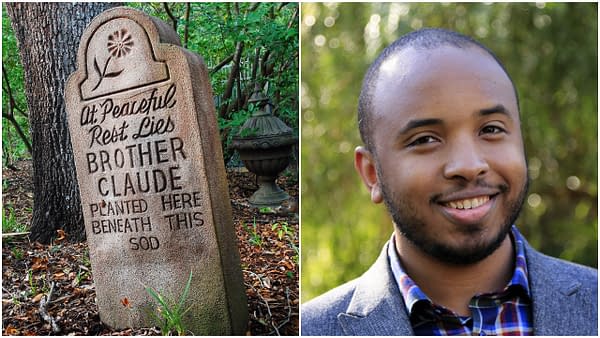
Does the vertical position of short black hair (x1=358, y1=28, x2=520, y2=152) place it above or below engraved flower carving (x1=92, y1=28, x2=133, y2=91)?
below

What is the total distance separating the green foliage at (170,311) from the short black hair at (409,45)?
45.3 inches

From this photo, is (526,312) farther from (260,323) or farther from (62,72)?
(62,72)

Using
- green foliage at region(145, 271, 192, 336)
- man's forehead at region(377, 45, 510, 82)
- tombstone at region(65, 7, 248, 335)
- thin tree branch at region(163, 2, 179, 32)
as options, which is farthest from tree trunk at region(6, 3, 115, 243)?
man's forehead at region(377, 45, 510, 82)

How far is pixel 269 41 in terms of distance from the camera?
2.84 metres

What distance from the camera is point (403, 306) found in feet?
4.47

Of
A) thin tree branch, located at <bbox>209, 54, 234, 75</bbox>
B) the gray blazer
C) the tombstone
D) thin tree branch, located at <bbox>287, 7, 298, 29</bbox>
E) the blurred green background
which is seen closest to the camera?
the gray blazer

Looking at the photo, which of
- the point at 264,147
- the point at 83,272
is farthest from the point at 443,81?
the point at 83,272

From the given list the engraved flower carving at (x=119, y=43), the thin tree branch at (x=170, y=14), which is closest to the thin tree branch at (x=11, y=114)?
the thin tree branch at (x=170, y=14)

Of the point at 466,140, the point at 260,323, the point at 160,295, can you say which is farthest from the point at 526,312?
the point at 160,295

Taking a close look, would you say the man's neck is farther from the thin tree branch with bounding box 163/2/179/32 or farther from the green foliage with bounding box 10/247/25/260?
the green foliage with bounding box 10/247/25/260

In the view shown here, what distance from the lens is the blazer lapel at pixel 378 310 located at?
1.34 meters

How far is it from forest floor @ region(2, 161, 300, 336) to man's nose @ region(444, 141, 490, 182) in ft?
4.46

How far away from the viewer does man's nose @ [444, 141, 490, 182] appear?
1.20m

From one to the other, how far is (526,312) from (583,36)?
1438 millimetres
